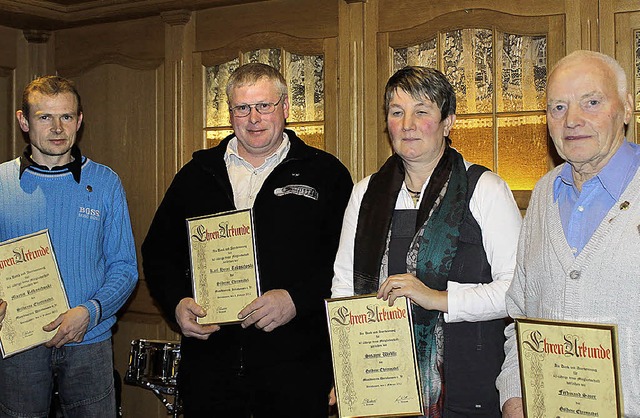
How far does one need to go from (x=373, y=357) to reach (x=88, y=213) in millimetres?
1354

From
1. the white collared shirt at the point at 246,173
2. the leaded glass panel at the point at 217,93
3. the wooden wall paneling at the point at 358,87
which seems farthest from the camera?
the leaded glass panel at the point at 217,93

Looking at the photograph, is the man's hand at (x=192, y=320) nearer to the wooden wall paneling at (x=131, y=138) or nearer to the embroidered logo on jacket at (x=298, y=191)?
the embroidered logo on jacket at (x=298, y=191)

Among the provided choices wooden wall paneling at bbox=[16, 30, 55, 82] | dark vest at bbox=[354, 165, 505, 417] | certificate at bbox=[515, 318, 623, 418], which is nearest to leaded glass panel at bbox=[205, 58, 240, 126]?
wooden wall paneling at bbox=[16, 30, 55, 82]

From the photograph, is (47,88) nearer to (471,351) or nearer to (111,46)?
(471,351)

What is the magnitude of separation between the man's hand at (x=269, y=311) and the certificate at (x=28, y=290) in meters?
0.71

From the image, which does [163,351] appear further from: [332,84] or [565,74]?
[565,74]

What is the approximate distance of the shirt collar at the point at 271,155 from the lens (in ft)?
9.77

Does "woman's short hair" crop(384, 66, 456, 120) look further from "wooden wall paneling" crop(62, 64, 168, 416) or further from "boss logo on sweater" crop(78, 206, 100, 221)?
"wooden wall paneling" crop(62, 64, 168, 416)

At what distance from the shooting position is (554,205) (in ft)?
6.62

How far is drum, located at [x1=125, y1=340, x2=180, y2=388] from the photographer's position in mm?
3984

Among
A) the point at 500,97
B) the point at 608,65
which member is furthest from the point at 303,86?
the point at 608,65

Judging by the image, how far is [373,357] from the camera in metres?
2.28

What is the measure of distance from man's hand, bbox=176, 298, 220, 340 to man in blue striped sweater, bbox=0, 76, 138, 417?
38cm

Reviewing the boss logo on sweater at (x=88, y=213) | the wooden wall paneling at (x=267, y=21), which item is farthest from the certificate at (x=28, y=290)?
the wooden wall paneling at (x=267, y=21)
